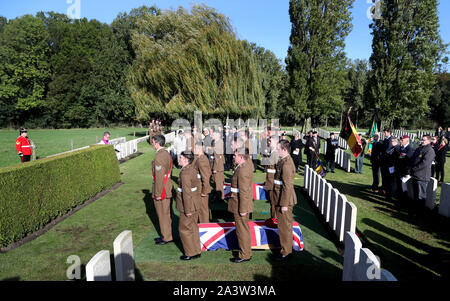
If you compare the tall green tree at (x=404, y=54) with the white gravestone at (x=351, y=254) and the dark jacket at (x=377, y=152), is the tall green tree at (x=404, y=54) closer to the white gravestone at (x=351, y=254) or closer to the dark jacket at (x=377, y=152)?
the dark jacket at (x=377, y=152)

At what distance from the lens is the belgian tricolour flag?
1116 centimetres

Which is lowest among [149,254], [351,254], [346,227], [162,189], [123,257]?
[149,254]

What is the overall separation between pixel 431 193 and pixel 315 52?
28.7 metres

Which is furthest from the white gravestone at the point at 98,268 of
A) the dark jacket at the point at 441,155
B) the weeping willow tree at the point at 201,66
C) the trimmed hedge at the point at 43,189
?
the weeping willow tree at the point at 201,66

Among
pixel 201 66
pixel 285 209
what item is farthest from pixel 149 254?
pixel 201 66

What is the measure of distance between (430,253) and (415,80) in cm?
3000

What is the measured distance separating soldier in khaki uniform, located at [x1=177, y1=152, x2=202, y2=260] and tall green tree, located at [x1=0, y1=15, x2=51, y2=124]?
2118 inches

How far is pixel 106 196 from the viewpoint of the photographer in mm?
9875

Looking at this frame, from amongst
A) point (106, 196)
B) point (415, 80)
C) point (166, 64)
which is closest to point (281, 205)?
point (106, 196)

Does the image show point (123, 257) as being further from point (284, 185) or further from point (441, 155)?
point (441, 155)

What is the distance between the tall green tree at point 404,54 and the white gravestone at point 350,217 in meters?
29.2

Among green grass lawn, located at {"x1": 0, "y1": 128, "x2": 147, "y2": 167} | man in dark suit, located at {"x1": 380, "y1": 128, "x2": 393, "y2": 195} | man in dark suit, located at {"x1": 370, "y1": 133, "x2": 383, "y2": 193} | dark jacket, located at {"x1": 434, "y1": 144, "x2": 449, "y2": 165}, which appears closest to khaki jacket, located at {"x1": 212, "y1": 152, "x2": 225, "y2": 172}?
man in dark suit, located at {"x1": 380, "y1": 128, "x2": 393, "y2": 195}

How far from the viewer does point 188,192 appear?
522cm
